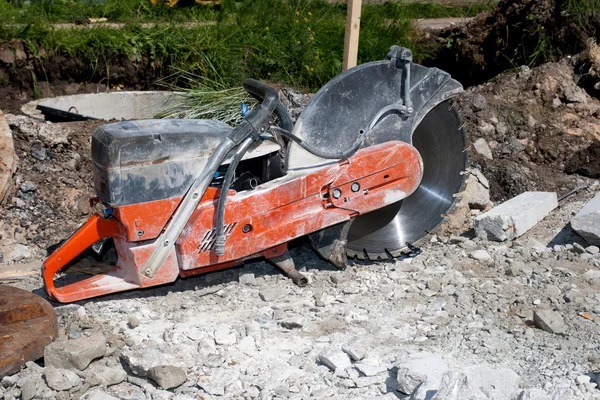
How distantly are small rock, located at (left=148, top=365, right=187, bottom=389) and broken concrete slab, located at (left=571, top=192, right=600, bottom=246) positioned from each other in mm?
2557

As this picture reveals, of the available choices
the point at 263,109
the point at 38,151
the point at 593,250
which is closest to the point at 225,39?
the point at 38,151

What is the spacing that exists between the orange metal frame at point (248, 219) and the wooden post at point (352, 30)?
137 centimetres

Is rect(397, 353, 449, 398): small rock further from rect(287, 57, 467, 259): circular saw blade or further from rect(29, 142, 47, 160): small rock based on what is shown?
rect(29, 142, 47, 160): small rock

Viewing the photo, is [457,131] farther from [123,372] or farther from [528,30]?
[528,30]

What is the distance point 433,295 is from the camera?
428 centimetres

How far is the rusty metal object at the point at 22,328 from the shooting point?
3517mm

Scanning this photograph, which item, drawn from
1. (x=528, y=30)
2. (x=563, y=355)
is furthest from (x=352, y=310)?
(x=528, y=30)

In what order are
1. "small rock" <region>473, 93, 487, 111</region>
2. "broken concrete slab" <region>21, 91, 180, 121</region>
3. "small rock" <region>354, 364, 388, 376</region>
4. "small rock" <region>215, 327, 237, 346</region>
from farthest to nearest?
"broken concrete slab" <region>21, 91, 180, 121</region> < "small rock" <region>473, 93, 487, 111</region> < "small rock" <region>215, 327, 237, 346</region> < "small rock" <region>354, 364, 388, 376</region>

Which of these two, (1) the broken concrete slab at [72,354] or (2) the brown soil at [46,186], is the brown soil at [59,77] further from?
(1) the broken concrete slab at [72,354]

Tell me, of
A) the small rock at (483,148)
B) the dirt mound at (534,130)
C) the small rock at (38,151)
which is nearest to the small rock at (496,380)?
the dirt mound at (534,130)

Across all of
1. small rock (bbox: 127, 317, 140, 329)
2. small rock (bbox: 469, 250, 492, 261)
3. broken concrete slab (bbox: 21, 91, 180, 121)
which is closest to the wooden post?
small rock (bbox: 469, 250, 492, 261)

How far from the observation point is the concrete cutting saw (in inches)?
156

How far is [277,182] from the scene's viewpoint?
13.8 feet

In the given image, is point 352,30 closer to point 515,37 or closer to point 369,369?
point 369,369
